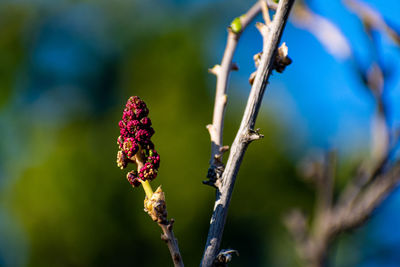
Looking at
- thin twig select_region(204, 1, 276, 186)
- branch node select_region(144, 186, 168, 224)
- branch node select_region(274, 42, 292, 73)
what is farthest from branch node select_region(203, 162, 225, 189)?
branch node select_region(274, 42, 292, 73)

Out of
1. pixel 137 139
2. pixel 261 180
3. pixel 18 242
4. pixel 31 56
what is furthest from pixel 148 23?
pixel 137 139

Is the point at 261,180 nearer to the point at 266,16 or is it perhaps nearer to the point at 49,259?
the point at 49,259

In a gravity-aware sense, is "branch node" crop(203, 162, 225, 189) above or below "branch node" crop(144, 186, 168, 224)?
above

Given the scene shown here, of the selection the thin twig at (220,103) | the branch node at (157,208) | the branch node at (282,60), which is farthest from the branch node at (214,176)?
the branch node at (282,60)

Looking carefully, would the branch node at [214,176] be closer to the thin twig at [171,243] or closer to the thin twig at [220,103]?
the thin twig at [220,103]

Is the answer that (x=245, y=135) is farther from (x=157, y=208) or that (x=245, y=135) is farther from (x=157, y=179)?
(x=157, y=179)

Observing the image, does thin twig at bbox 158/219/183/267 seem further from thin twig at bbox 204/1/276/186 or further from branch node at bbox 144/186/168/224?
thin twig at bbox 204/1/276/186
